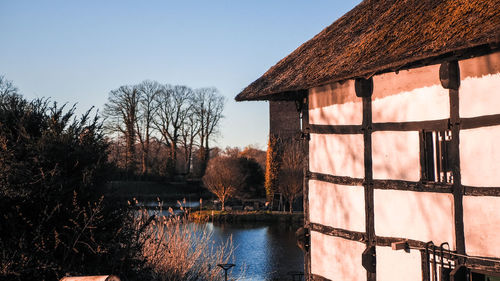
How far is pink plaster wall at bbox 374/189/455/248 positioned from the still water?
19.3ft

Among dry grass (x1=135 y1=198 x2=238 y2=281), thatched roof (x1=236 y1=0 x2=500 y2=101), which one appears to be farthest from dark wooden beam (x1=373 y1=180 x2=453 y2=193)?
dry grass (x1=135 y1=198 x2=238 y2=281)

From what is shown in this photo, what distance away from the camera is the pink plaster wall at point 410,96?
5.02 m

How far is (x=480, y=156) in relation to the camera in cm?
463

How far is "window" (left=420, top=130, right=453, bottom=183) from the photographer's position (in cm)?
506

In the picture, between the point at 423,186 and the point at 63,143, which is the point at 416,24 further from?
the point at 63,143

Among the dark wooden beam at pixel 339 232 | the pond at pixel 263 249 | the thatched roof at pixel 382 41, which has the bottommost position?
the pond at pixel 263 249

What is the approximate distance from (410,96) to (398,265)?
1.90 meters

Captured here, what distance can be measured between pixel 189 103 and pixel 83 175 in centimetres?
3443

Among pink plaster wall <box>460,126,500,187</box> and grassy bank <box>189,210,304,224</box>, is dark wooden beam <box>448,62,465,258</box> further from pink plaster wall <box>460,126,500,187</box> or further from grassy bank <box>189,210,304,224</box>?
grassy bank <box>189,210,304,224</box>

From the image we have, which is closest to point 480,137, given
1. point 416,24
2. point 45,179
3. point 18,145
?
point 416,24

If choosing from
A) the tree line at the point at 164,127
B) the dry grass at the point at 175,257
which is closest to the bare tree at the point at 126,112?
the tree line at the point at 164,127

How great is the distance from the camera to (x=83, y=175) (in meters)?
5.16

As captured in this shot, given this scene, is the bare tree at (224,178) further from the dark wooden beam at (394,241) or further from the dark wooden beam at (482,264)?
the dark wooden beam at (482,264)

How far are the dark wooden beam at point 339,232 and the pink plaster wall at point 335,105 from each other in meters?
1.38
